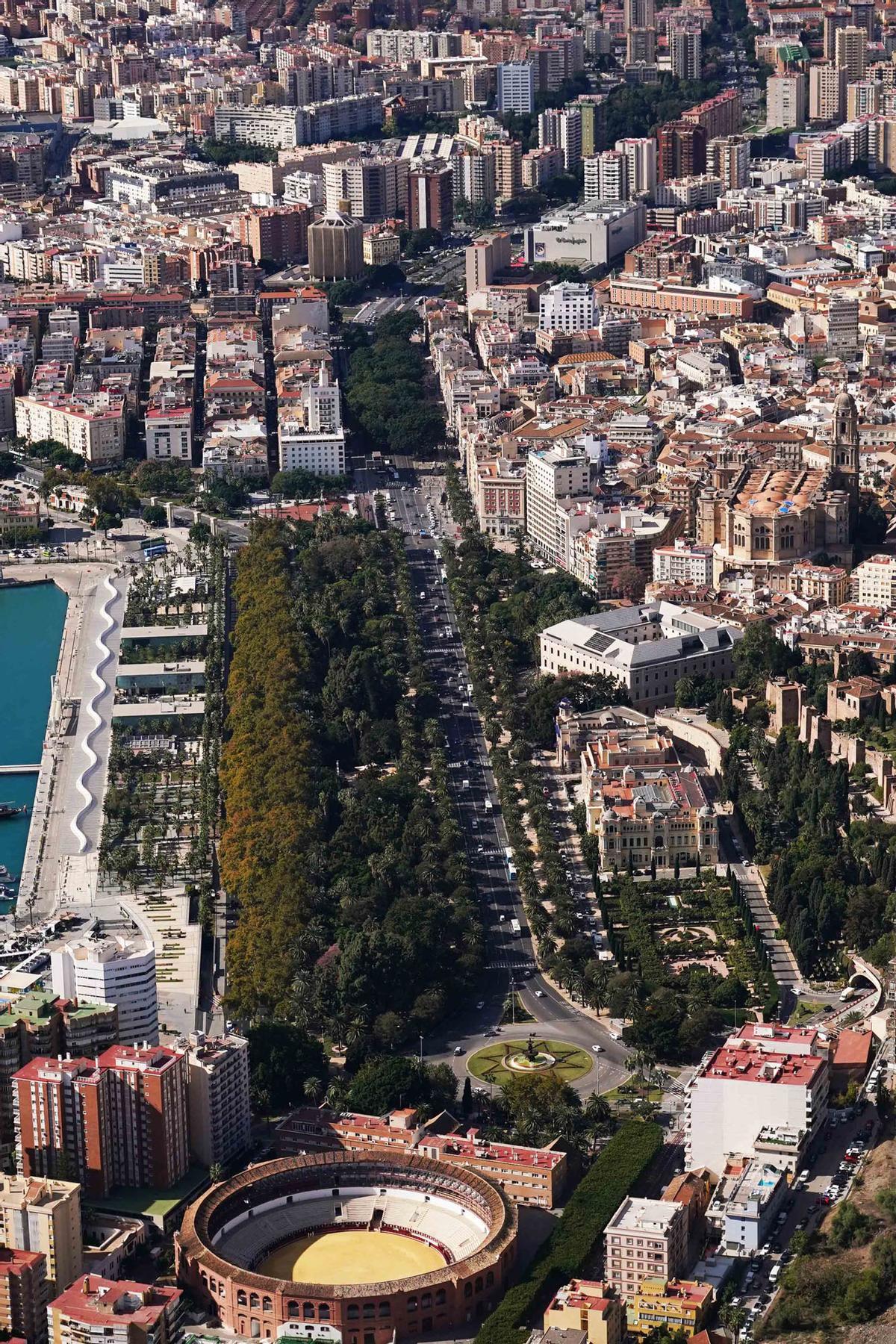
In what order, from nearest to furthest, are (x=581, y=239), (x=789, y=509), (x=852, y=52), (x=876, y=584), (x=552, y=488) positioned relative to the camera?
(x=876, y=584), (x=789, y=509), (x=552, y=488), (x=581, y=239), (x=852, y=52)

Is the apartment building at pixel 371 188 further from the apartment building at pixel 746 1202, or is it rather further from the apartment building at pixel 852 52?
the apartment building at pixel 746 1202

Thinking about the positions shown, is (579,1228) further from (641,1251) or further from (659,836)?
(659,836)

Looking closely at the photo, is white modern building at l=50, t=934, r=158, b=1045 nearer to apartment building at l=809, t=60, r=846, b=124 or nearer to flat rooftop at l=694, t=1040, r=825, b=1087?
flat rooftop at l=694, t=1040, r=825, b=1087

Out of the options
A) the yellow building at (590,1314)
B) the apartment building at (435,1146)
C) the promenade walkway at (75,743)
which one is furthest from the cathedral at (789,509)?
the yellow building at (590,1314)

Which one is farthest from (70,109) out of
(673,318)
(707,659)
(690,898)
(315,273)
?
(690,898)

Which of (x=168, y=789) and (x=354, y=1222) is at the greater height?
(x=168, y=789)

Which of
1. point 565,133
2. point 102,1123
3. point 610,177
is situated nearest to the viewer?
point 102,1123

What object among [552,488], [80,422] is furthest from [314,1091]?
[80,422]
